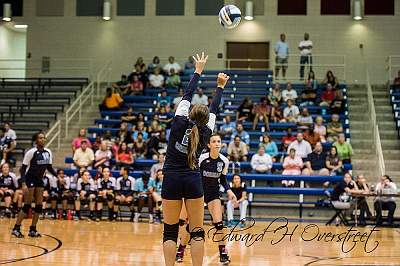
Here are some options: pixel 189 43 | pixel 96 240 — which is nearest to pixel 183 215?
pixel 96 240

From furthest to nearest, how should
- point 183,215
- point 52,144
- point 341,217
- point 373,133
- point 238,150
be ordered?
1. point 52,144
2. point 373,133
3. point 238,150
4. point 341,217
5. point 183,215

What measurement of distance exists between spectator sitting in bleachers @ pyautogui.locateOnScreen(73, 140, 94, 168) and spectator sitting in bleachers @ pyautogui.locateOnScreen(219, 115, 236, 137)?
393 centimetres

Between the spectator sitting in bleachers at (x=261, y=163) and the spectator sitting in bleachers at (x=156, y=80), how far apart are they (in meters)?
7.13

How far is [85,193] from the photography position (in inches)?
632

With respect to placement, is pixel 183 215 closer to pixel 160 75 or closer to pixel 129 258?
pixel 129 258

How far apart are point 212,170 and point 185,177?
3.09 metres

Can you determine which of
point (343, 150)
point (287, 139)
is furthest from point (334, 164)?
point (287, 139)

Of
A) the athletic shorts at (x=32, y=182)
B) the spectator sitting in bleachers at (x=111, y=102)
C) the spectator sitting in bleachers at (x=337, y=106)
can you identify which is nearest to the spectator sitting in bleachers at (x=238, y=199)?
the athletic shorts at (x=32, y=182)

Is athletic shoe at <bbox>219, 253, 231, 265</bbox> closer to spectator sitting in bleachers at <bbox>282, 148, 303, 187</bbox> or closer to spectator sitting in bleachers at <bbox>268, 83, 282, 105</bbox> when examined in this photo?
spectator sitting in bleachers at <bbox>282, 148, 303, 187</bbox>

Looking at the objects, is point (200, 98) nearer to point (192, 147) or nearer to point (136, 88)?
point (136, 88)

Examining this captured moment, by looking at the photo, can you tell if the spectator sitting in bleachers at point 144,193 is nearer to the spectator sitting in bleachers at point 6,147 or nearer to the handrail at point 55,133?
the handrail at point 55,133

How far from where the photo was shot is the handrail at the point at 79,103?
835 inches

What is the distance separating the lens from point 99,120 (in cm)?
2139

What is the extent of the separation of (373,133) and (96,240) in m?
Answer: 11.1
